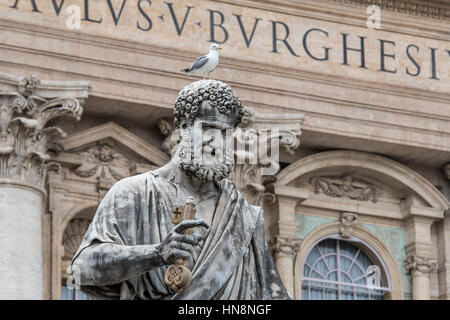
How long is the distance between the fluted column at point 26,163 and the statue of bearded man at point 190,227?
1323cm

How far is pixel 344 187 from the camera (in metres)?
23.5

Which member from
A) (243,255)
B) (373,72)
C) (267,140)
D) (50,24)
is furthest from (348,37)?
(243,255)

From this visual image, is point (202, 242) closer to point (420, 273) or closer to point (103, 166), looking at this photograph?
point (103, 166)

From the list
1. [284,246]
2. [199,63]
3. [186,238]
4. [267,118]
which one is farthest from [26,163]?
[186,238]

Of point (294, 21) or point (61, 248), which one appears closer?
point (61, 248)

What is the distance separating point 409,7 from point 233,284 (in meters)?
18.5

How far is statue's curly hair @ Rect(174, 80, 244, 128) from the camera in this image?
20.1 ft

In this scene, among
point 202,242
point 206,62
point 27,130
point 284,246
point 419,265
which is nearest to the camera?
point 202,242

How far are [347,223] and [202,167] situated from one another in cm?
1736

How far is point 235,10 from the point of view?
22.8 m

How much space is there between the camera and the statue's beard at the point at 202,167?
612 centimetres

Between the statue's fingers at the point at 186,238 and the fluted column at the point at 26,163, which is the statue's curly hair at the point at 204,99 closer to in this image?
the statue's fingers at the point at 186,238
